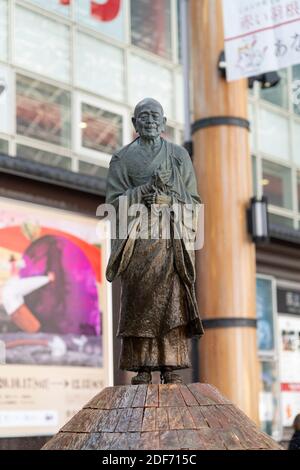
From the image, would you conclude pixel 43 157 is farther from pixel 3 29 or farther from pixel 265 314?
pixel 265 314

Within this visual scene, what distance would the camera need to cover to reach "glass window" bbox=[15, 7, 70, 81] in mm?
12875

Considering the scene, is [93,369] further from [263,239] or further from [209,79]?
[209,79]

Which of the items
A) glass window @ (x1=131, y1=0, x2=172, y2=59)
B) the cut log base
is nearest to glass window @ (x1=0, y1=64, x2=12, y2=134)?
glass window @ (x1=131, y1=0, x2=172, y2=59)

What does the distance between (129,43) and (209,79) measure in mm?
1781

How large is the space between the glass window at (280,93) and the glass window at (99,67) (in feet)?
12.6

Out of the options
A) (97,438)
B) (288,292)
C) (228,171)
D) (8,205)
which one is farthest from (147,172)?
(288,292)

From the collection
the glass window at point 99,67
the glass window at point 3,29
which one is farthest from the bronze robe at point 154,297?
the glass window at point 99,67

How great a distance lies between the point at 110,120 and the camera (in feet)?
45.9

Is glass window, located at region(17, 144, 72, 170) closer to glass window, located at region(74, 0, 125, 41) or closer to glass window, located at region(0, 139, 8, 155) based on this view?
glass window, located at region(0, 139, 8, 155)

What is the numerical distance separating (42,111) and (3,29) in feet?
4.25

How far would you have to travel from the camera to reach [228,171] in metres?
13.2

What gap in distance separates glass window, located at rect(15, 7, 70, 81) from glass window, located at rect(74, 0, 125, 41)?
0.47m
